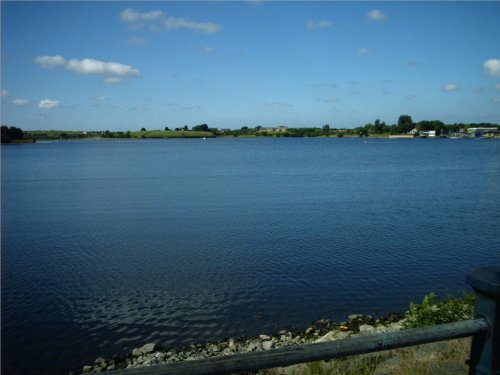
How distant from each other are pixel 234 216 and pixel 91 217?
38.1 ft

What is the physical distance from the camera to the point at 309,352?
10.5 ft

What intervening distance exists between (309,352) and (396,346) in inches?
30.7

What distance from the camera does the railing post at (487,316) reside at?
352 centimetres

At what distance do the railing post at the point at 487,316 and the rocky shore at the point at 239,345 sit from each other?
848 centimetres

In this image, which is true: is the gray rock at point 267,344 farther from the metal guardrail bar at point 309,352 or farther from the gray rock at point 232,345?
the metal guardrail bar at point 309,352

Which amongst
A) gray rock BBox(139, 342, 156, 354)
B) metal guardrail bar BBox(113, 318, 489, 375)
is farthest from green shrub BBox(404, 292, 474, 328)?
gray rock BBox(139, 342, 156, 354)

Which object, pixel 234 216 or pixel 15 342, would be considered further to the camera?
pixel 234 216

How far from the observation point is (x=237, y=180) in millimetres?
57562

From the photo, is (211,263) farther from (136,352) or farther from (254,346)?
(254,346)

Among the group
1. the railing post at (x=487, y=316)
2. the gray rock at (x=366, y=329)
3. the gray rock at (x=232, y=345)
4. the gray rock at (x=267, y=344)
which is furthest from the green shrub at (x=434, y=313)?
the railing post at (x=487, y=316)

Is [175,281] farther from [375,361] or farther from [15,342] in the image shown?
[375,361]

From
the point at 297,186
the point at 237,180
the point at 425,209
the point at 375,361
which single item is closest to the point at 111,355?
the point at 375,361

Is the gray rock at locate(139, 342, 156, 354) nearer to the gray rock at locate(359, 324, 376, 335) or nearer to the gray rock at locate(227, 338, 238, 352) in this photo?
the gray rock at locate(227, 338, 238, 352)

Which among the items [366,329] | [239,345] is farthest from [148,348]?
[366,329]
